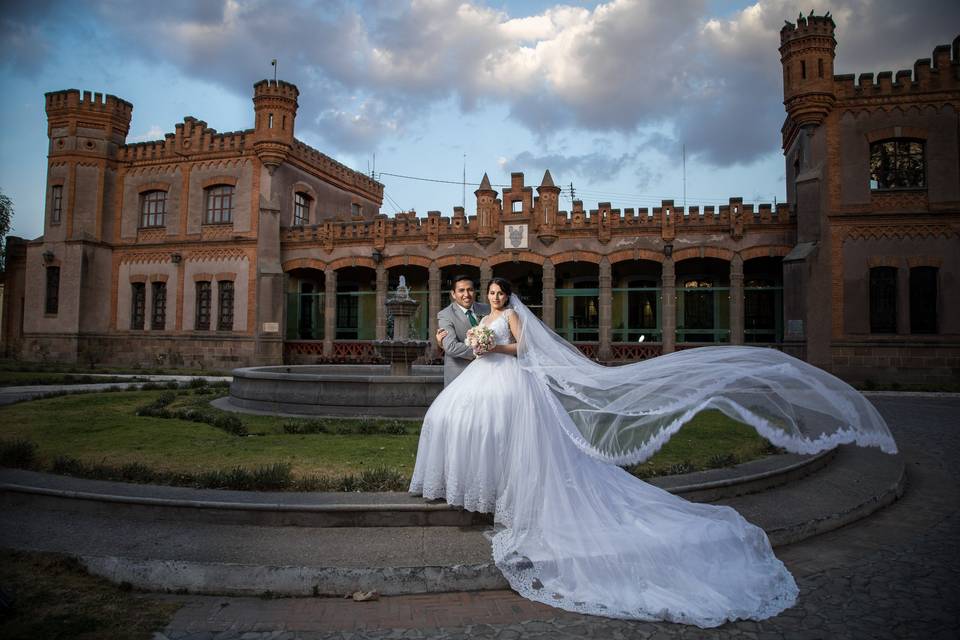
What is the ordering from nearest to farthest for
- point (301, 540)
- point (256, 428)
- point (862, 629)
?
point (862, 629) → point (301, 540) → point (256, 428)

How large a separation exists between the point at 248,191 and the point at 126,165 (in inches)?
281

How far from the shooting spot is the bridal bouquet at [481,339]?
Answer: 4.98 metres

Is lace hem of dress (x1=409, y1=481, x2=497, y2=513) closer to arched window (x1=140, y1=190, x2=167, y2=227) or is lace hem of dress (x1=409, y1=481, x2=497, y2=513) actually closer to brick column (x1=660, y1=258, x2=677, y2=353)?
brick column (x1=660, y1=258, x2=677, y2=353)

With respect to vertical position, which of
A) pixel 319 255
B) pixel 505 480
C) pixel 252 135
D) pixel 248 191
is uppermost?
pixel 252 135

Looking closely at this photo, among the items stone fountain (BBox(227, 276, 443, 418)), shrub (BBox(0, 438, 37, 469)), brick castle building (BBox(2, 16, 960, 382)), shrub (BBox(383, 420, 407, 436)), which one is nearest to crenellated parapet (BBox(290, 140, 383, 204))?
brick castle building (BBox(2, 16, 960, 382))

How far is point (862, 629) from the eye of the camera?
11.7ft

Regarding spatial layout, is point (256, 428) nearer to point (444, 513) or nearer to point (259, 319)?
point (444, 513)

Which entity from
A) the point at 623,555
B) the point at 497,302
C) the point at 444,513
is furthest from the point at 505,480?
the point at 497,302

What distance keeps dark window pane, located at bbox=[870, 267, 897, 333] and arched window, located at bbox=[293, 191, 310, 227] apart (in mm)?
24475

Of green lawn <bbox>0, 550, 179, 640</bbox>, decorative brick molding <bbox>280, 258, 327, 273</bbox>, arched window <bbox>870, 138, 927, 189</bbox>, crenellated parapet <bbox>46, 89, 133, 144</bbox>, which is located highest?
crenellated parapet <bbox>46, 89, 133, 144</bbox>

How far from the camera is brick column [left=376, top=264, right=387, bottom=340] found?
2642 cm

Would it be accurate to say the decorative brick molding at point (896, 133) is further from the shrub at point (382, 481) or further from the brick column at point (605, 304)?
the shrub at point (382, 481)

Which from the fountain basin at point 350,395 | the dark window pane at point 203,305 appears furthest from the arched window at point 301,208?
the fountain basin at point 350,395

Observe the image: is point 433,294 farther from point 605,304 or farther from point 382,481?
point 382,481
